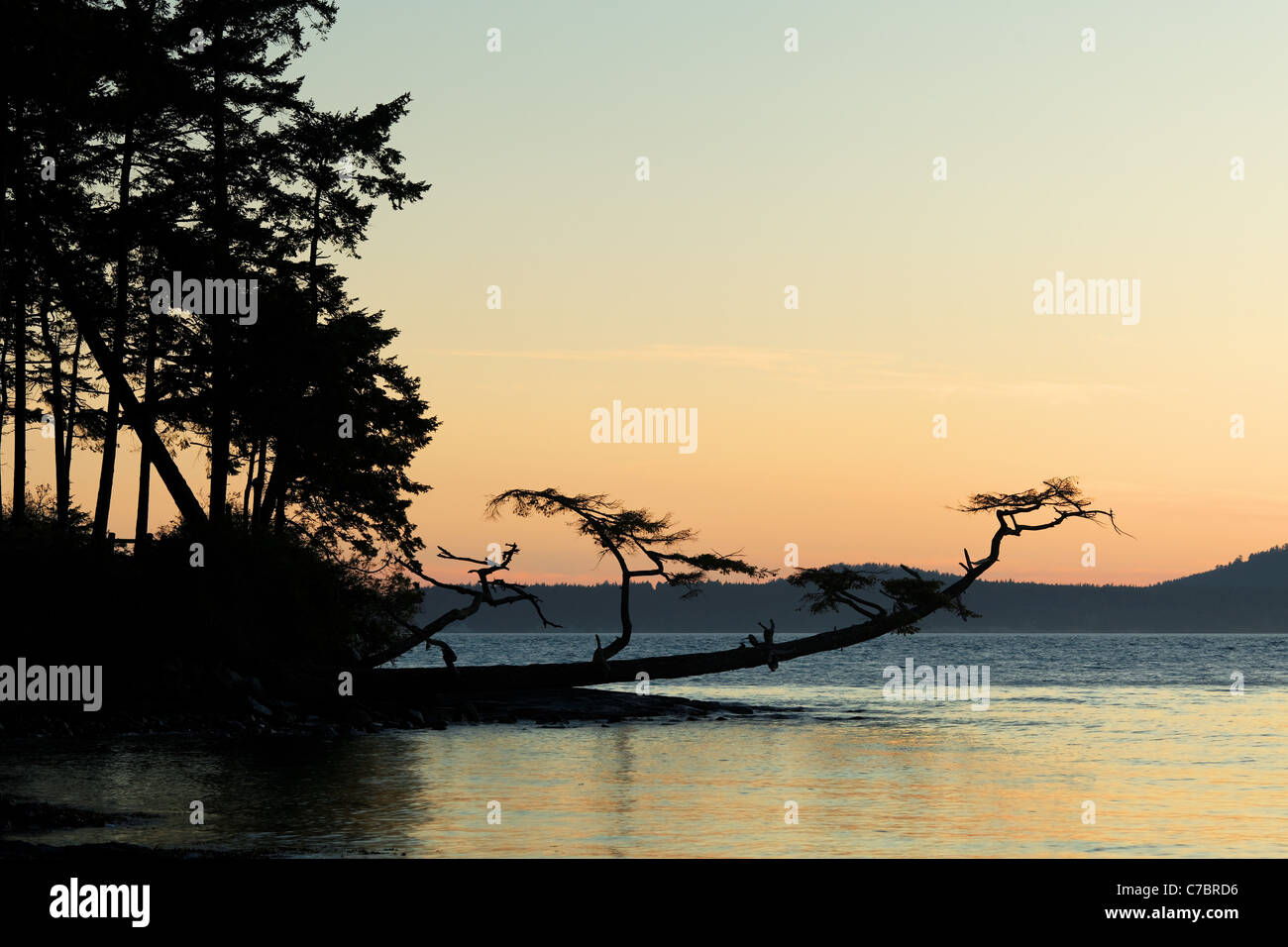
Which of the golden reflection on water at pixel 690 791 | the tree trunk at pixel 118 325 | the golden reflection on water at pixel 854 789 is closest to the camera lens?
the golden reflection on water at pixel 690 791

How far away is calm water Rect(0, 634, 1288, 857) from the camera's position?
20484mm

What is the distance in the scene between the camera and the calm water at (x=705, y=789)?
67.2 ft

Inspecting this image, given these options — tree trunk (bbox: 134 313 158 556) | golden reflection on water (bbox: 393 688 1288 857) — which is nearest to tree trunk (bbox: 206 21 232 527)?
tree trunk (bbox: 134 313 158 556)

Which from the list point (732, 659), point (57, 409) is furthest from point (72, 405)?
point (732, 659)

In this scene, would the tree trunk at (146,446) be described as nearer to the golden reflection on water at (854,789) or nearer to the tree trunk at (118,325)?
the tree trunk at (118,325)

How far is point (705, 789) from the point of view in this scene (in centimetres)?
2741

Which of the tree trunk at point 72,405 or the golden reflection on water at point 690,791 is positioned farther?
the tree trunk at point 72,405

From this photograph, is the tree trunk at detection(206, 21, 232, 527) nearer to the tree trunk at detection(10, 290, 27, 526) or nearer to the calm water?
the tree trunk at detection(10, 290, 27, 526)

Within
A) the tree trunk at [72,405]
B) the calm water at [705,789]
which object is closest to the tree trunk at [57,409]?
the tree trunk at [72,405]

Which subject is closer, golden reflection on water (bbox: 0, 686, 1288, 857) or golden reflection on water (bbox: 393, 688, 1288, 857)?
golden reflection on water (bbox: 0, 686, 1288, 857)

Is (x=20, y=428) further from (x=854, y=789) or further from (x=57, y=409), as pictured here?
(x=854, y=789)
